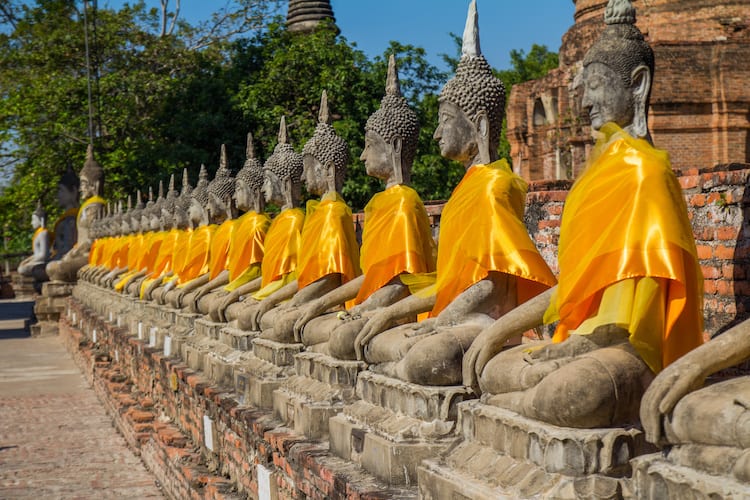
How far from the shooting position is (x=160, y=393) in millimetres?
9469

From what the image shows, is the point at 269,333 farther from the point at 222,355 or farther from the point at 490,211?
the point at 490,211

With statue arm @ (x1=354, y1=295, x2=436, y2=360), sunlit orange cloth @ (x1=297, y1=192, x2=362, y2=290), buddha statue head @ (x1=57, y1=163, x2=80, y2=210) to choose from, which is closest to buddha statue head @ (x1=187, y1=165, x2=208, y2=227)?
sunlit orange cloth @ (x1=297, y1=192, x2=362, y2=290)

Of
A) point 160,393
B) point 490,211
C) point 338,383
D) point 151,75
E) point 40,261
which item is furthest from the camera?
point 40,261

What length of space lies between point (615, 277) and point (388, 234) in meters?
2.25

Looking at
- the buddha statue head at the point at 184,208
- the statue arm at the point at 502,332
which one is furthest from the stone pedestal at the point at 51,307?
the statue arm at the point at 502,332

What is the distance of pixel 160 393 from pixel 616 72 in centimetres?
698

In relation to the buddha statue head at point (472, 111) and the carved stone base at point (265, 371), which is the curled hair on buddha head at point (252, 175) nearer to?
the carved stone base at point (265, 371)

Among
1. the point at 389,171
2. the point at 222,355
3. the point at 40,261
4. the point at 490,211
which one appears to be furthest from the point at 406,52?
the point at 40,261

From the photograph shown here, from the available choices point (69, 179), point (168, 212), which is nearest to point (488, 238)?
point (168, 212)

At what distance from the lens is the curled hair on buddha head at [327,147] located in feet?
20.8

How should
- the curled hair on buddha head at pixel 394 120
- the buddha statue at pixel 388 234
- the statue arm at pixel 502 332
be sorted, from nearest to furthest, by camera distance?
1. the statue arm at pixel 502 332
2. the buddha statue at pixel 388 234
3. the curled hair on buddha head at pixel 394 120

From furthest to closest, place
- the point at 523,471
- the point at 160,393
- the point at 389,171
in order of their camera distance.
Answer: the point at 160,393
the point at 389,171
the point at 523,471

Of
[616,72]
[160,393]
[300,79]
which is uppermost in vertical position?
[300,79]

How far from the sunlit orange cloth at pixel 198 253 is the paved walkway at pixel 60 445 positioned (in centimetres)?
172
